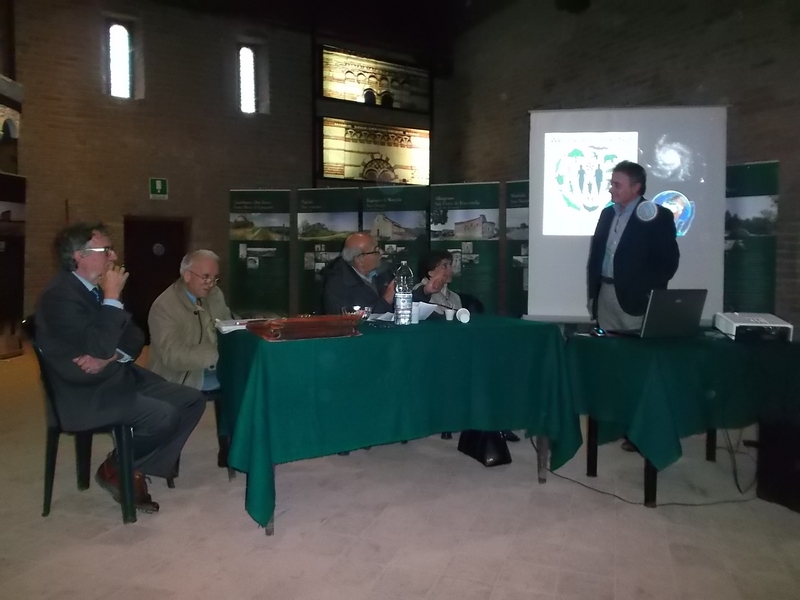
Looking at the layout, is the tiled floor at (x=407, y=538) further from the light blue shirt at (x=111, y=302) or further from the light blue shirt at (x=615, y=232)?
the light blue shirt at (x=615, y=232)

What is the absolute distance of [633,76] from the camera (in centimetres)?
649

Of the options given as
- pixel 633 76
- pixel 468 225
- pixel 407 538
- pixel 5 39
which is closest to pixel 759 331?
pixel 407 538

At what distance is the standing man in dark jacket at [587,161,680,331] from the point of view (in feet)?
11.1

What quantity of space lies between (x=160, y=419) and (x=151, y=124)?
19.0 ft

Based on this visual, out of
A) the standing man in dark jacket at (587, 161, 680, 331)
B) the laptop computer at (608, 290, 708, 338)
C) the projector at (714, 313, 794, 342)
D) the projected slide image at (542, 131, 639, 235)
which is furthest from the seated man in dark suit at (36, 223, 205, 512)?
the projected slide image at (542, 131, 639, 235)

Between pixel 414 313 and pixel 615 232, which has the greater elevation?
pixel 615 232

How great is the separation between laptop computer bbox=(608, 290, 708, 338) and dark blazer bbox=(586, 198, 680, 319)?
44cm

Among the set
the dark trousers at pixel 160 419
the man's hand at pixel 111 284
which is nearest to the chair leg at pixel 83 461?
the dark trousers at pixel 160 419

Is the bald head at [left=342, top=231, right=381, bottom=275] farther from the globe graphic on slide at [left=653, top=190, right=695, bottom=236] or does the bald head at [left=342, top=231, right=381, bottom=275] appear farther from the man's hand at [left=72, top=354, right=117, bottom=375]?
the globe graphic on slide at [left=653, top=190, right=695, bottom=236]

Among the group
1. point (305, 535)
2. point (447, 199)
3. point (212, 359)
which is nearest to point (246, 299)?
point (447, 199)

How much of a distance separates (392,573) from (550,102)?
21.1ft

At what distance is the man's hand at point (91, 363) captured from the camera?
2.51 metres

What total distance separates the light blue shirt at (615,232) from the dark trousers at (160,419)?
2.26 metres

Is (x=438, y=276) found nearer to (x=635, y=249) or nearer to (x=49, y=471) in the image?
(x=635, y=249)
